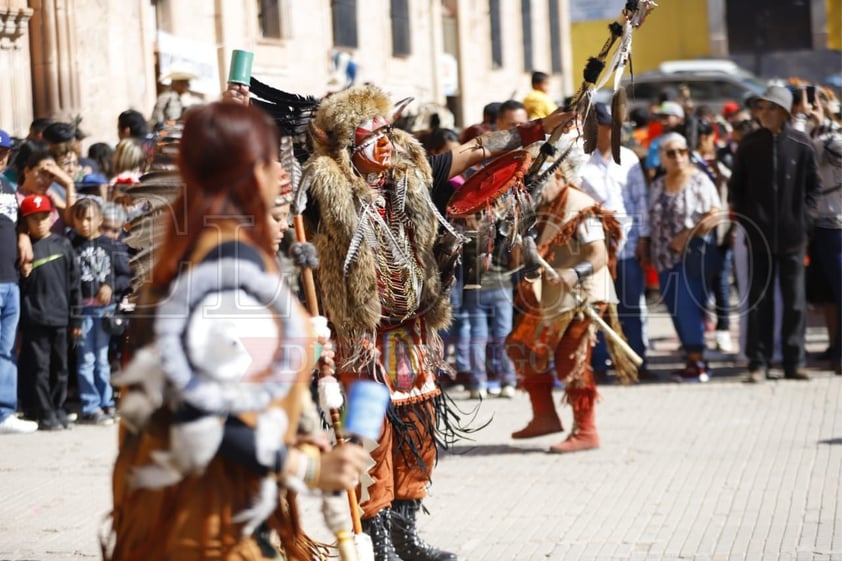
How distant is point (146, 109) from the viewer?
14531mm

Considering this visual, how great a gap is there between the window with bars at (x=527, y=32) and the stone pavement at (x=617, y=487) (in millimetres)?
21572

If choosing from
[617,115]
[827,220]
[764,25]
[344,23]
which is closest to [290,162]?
[617,115]

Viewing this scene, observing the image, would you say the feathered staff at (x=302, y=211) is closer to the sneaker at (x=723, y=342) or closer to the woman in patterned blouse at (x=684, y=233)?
the woman in patterned blouse at (x=684, y=233)

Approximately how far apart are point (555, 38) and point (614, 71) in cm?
2889

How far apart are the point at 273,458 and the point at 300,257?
1537 mm

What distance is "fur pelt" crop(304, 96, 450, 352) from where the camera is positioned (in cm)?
575

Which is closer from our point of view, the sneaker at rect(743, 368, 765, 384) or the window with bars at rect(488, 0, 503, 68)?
the sneaker at rect(743, 368, 765, 384)

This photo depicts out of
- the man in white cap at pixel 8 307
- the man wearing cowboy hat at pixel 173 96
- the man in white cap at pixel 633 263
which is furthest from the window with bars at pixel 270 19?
the man in white cap at pixel 8 307

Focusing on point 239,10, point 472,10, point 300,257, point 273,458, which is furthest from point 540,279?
point 472,10

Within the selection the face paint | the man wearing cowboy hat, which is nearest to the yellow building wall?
the man wearing cowboy hat

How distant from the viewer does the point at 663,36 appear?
4016 cm

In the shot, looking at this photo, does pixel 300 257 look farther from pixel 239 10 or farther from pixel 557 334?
pixel 239 10

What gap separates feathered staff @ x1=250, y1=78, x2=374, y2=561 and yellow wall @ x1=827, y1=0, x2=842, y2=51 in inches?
1430

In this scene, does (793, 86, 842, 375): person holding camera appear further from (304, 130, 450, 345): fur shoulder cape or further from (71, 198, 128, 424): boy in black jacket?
(304, 130, 450, 345): fur shoulder cape
